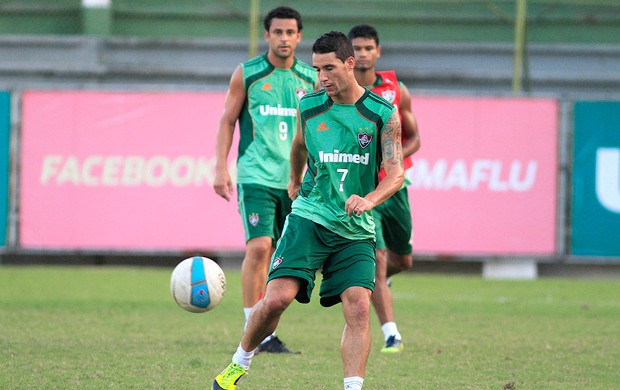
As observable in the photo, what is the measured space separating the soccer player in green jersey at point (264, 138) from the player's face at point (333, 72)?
2.36 metres

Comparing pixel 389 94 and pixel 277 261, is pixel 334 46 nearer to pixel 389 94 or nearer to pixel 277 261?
pixel 277 261

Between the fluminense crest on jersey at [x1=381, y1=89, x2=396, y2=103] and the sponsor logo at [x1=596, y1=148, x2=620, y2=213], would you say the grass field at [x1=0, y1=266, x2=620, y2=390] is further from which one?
the fluminense crest on jersey at [x1=381, y1=89, x2=396, y2=103]

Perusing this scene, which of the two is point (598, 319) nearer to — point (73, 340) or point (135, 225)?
point (73, 340)

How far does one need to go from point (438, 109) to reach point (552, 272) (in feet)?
10.1

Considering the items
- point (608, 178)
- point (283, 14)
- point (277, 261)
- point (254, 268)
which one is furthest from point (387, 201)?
point (608, 178)

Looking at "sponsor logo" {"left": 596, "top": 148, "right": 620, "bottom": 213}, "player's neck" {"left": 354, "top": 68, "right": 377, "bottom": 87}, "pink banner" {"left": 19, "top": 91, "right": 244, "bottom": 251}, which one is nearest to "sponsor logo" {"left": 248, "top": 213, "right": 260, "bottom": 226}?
"player's neck" {"left": 354, "top": 68, "right": 377, "bottom": 87}

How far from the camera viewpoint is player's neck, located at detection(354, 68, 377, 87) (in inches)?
363

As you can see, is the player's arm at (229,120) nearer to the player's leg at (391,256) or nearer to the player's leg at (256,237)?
the player's leg at (256,237)

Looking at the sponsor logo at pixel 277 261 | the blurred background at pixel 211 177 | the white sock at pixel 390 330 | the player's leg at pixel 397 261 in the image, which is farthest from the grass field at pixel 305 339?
the sponsor logo at pixel 277 261

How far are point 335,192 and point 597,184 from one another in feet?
32.6

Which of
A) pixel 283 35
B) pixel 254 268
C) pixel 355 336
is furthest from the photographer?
pixel 283 35

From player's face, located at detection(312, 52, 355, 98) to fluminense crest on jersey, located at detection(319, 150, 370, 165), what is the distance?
0.35 meters

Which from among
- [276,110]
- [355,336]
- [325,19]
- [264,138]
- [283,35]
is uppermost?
[325,19]

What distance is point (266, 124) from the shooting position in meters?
8.85
